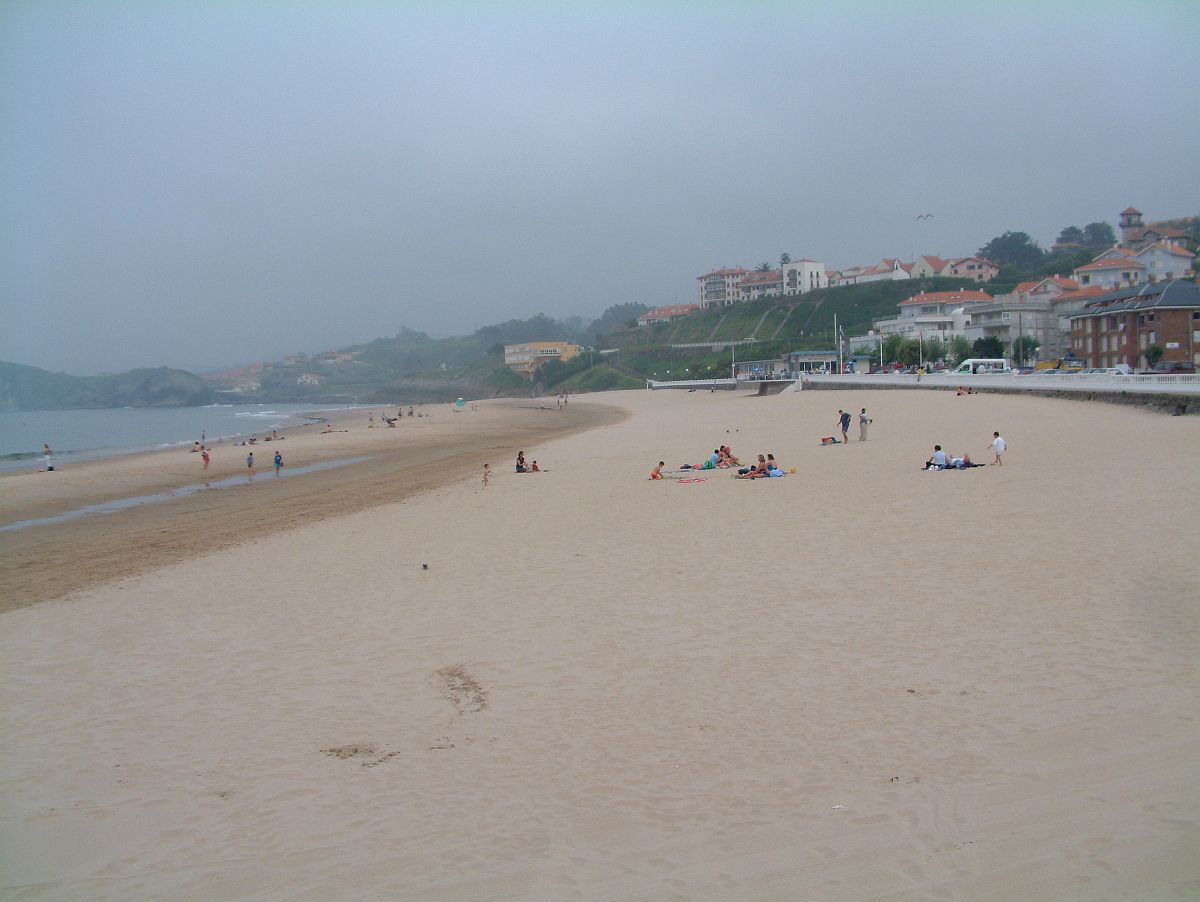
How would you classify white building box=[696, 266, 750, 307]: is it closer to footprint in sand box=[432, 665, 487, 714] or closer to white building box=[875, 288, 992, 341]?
white building box=[875, 288, 992, 341]

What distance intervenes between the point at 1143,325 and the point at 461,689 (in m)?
53.4

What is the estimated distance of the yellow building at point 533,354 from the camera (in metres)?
153

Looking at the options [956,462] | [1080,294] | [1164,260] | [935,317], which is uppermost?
[1164,260]

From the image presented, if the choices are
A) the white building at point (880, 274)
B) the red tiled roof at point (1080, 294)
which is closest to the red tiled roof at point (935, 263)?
the white building at point (880, 274)

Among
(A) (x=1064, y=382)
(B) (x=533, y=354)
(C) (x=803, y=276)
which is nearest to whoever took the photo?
(A) (x=1064, y=382)

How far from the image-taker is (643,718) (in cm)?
576

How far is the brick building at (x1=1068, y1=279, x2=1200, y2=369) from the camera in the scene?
4484cm

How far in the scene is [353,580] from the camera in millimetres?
10297

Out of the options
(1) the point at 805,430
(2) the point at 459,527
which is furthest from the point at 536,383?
(2) the point at 459,527

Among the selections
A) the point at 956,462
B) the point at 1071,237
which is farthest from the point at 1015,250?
the point at 956,462

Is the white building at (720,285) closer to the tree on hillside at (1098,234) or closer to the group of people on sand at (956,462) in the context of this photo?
the tree on hillside at (1098,234)

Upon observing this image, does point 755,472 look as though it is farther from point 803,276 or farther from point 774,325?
point 803,276

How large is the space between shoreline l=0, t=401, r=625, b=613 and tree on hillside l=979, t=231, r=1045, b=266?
12363 cm

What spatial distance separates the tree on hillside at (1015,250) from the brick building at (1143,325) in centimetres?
9026
